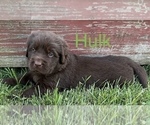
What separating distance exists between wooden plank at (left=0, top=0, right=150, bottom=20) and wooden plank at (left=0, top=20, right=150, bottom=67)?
0.18 feet

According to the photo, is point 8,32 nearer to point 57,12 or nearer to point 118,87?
point 57,12

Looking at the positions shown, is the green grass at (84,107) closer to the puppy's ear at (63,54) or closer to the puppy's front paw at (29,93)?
the puppy's front paw at (29,93)

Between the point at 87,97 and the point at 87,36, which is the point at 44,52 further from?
the point at 87,36

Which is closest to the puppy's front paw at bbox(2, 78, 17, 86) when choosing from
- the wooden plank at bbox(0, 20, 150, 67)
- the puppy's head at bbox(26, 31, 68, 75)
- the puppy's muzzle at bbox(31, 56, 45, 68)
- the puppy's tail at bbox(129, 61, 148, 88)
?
the wooden plank at bbox(0, 20, 150, 67)

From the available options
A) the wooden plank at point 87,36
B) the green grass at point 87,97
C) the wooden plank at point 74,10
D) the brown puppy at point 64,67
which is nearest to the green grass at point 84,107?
the green grass at point 87,97

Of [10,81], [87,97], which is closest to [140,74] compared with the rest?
[87,97]

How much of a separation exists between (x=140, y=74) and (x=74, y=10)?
1.09 meters

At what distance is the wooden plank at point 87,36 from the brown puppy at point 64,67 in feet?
0.66

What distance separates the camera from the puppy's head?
4078mm

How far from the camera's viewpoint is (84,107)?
11.4 ft

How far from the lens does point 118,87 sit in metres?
4.38

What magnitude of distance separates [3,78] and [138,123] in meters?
2.17

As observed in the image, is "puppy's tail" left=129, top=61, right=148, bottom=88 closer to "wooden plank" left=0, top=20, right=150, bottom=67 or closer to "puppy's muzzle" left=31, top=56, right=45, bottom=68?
"wooden plank" left=0, top=20, right=150, bottom=67

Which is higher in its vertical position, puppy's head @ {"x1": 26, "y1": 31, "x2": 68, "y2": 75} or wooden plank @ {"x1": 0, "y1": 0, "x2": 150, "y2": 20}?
wooden plank @ {"x1": 0, "y1": 0, "x2": 150, "y2": 20}
